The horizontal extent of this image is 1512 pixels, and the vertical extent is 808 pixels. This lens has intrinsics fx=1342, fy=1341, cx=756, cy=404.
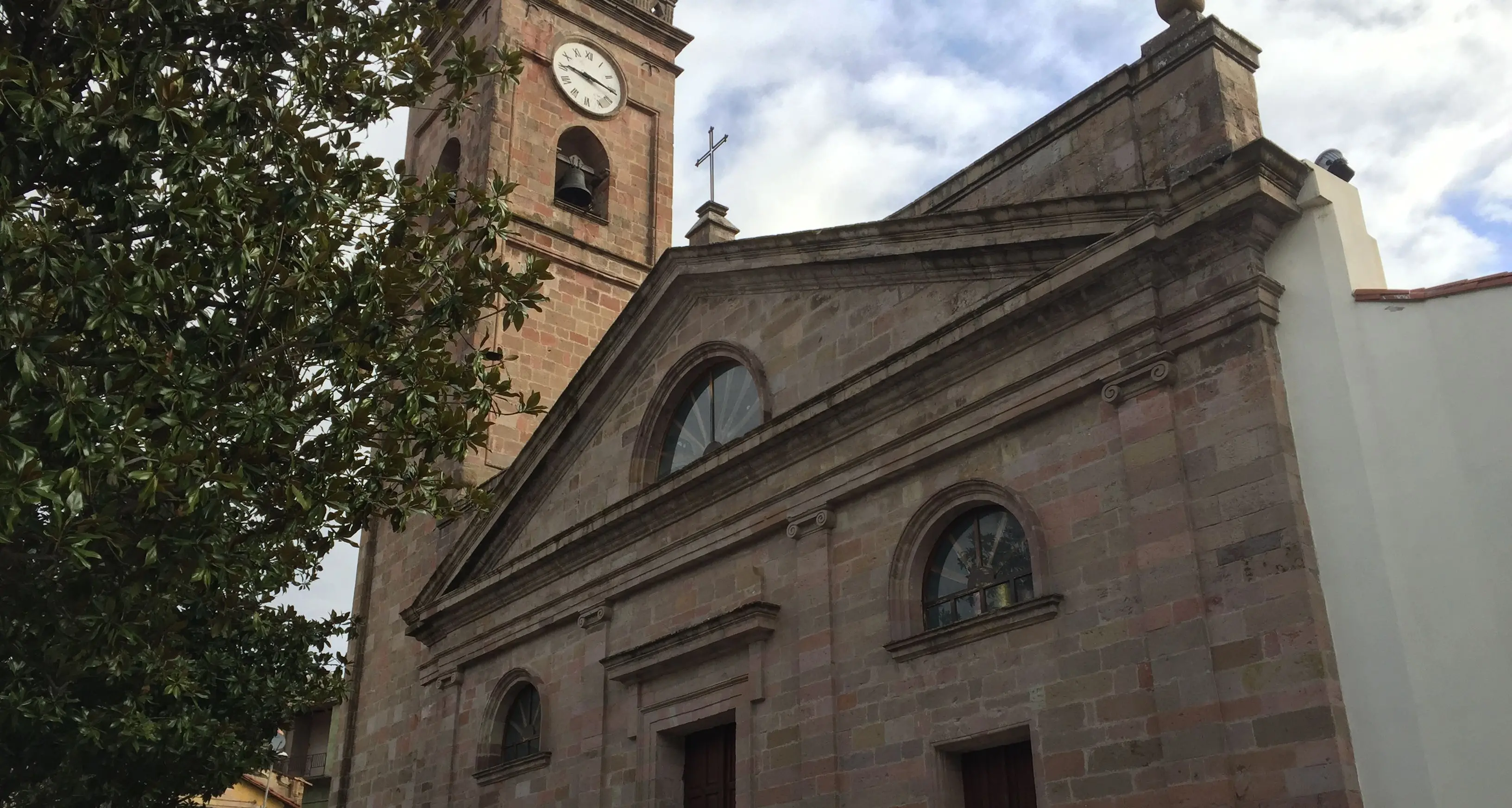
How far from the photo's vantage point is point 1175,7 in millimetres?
11305

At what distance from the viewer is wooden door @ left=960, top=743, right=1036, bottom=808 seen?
404 inches

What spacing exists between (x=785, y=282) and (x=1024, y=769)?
5807 mm

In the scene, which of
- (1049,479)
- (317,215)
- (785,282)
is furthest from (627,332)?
(317,215)

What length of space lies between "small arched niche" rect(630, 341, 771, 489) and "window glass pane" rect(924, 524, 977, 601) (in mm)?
2945

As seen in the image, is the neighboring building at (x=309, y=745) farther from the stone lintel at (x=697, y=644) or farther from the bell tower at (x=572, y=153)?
the stone lintel at (x=697, y=644)

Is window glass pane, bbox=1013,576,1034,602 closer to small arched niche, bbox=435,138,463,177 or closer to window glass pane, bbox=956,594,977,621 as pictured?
window glass pane, bbox=956,594,977,621

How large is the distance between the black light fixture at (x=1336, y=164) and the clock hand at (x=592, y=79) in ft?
50.5

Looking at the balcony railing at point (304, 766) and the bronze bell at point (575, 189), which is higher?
the bronze bell at point (575, 189)

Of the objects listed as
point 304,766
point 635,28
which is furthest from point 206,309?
point 304,766

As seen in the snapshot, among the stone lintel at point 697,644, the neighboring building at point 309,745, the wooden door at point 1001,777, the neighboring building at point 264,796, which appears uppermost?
the neighboring building at point 309,745

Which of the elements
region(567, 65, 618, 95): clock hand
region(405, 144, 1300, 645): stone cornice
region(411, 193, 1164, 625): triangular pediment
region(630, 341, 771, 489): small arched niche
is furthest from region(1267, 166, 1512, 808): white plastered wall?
region(567, 65, 618, 95): clock hand

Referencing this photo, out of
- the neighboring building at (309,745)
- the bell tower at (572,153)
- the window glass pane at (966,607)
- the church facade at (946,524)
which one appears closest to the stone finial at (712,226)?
the church facade at (946,524)

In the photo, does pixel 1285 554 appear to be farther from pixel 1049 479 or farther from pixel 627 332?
pixel 627 332

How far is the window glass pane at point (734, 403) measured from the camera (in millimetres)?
14288
